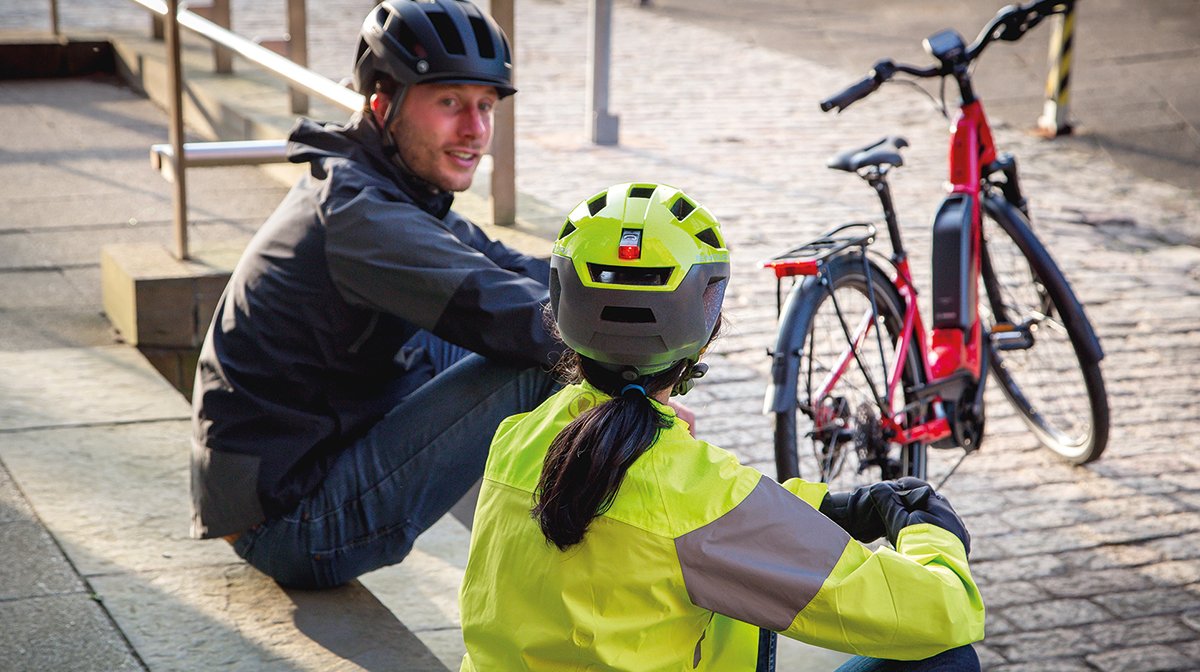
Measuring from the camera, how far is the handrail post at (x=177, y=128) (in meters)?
5.01

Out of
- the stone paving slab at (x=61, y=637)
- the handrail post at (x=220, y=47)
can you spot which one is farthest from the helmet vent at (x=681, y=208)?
the handrail post at (x=220, y=47)

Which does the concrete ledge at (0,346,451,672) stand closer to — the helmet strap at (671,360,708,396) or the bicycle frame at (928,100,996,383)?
the helmet strap at (671,360,708,396)

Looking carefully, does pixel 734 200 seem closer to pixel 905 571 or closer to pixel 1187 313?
pixel 1187 313

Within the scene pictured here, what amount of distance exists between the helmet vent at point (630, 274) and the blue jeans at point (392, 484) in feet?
3.32

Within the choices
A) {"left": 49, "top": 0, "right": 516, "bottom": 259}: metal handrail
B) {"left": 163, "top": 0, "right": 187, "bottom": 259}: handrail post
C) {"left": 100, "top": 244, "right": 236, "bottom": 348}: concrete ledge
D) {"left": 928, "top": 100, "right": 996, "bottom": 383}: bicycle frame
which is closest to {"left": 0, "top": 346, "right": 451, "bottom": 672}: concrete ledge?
{"left": 100, "top": 244, "right": 236, "bottom": 348}: concrete ledge

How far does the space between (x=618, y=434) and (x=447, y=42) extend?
1606 mm

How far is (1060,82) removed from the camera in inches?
395

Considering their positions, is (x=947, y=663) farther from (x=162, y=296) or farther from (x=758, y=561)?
(x=162, y=296)

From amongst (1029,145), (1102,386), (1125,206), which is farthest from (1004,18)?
(1029,145)

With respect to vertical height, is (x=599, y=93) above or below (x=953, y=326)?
above

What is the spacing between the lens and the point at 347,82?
187 inches

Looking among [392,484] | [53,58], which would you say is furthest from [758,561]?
[53,58]

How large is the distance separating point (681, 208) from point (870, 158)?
7.14 ft

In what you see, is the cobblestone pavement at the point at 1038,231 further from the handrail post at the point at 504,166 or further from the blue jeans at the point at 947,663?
the handrail post at the point at 504,166
